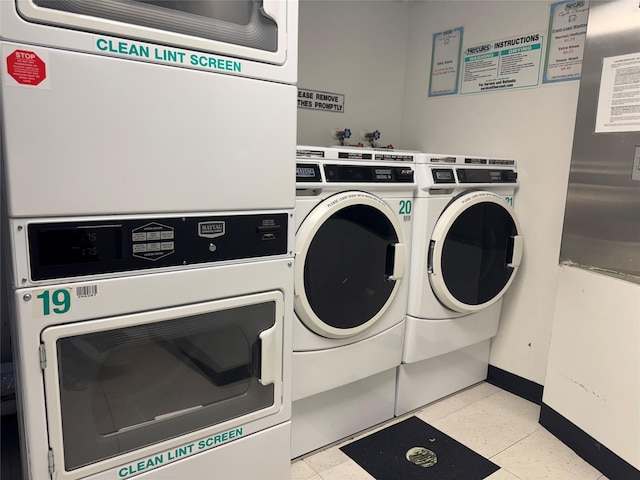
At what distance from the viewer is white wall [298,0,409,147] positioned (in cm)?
244

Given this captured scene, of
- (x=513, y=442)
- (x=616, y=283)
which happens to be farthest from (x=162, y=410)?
(x=616, y=283)

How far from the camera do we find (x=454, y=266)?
6.66ft

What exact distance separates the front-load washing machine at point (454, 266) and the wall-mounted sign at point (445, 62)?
649mm

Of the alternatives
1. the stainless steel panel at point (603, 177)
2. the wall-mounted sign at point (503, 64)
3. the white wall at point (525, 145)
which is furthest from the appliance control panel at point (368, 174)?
the wall-mounted sign at point (503, 64)

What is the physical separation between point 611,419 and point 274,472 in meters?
1.30

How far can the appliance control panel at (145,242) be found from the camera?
0.99m

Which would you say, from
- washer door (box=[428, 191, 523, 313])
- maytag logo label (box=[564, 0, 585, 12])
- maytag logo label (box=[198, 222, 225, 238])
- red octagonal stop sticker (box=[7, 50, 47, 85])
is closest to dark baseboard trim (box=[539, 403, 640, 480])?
washer door (box=[428, 191, 523, 313])

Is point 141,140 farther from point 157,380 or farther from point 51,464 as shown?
point 51,464

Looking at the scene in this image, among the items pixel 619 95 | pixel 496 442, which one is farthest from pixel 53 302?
pixel 619 95

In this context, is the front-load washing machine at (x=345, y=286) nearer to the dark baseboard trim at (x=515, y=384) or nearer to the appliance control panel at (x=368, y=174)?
the appliance control panel at (x=368, y=174)

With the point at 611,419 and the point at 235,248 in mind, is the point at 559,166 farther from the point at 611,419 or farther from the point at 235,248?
the point at 235,248

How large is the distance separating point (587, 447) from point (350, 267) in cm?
125

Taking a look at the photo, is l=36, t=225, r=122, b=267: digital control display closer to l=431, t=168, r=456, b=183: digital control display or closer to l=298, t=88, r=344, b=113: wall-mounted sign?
l=431, t=168, r=456, b=183: digital control display

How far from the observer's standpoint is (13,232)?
95 centimetres
